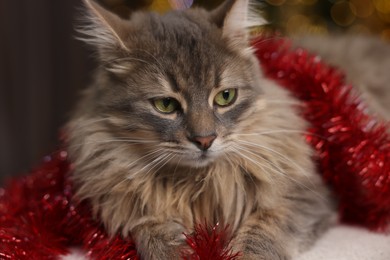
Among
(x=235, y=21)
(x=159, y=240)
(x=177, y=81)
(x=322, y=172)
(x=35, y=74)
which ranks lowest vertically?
(x=35, y=74)

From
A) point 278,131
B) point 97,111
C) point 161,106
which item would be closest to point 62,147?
point 97,111

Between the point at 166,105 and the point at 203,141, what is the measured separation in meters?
0.16

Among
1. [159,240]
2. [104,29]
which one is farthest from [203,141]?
[104,29]

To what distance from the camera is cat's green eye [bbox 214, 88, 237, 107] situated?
1.27 meters

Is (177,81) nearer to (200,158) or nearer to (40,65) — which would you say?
(200,158)

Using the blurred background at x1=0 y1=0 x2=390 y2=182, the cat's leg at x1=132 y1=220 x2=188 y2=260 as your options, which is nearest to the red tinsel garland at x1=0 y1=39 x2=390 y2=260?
the cat's leg at x1=132 y1=220 x2=188 y2=260

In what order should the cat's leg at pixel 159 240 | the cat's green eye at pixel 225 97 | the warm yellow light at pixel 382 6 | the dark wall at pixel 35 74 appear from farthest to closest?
the dark wall at pixel 35 74, the warm yellow light at pixel 382 6, the cat's green eye at pixel 225 97, the cat's leg at pixel 159 240

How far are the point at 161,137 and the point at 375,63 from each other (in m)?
1.11

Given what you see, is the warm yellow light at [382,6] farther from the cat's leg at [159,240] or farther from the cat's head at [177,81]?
the cat's leg at [159,240]

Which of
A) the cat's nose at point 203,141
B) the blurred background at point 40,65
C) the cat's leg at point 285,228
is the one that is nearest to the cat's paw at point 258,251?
the cat's leg at point 285,228

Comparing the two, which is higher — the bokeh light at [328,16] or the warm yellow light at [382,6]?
the warm yellow light at [382,6]

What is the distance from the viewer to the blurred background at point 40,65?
2.57 m

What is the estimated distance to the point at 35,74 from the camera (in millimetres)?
2809

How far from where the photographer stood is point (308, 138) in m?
1.49
